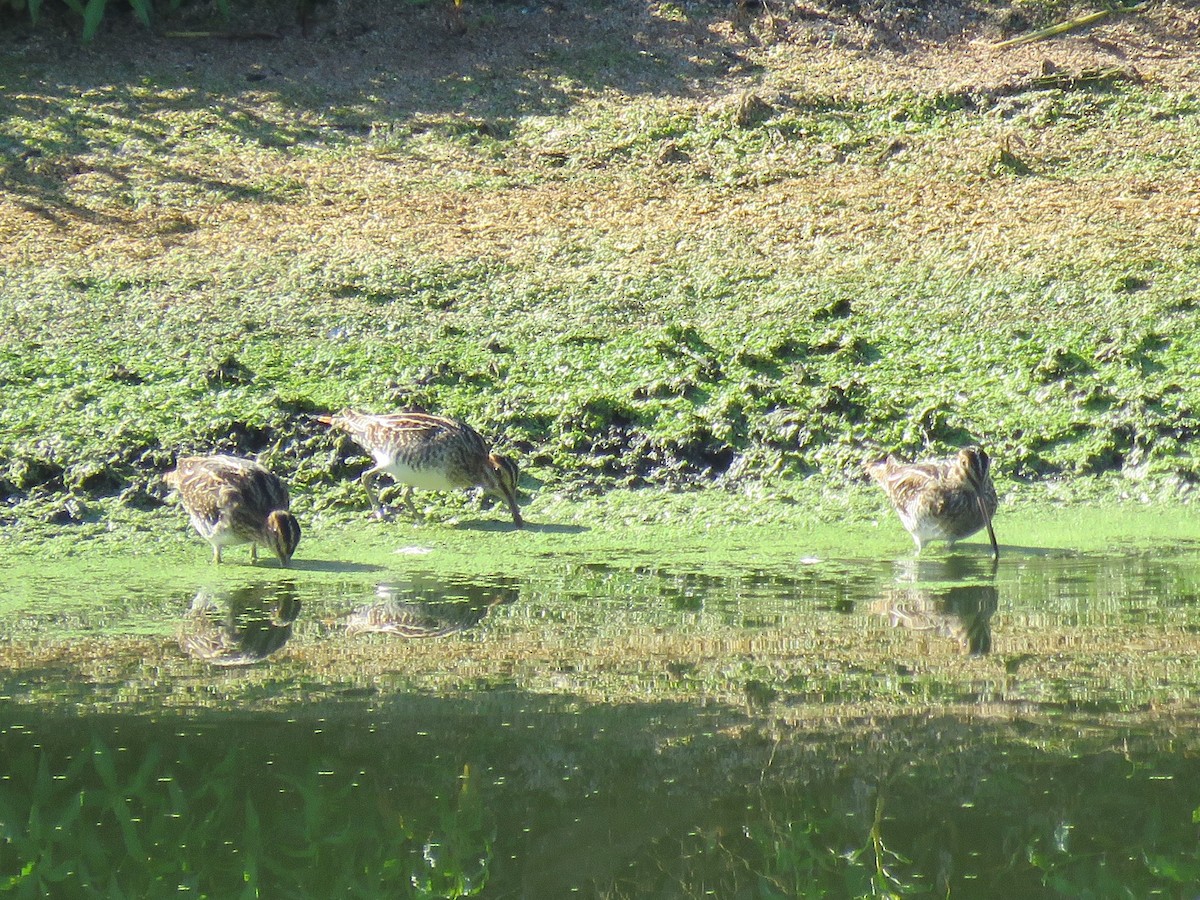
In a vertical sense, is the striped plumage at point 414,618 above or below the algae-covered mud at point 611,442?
below

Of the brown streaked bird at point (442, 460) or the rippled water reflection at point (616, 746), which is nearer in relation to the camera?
the rippled water reflection at point (616, 746)

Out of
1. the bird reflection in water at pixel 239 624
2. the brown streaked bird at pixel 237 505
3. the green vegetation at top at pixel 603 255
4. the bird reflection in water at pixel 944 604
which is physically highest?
the green vegetation at top at pixel 603 255

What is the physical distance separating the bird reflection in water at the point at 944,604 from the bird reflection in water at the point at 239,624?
8.34 feet

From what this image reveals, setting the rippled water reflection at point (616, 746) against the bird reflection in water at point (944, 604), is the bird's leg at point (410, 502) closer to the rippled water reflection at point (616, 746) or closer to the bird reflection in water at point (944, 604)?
the rippled water reflection at point (616, 746)

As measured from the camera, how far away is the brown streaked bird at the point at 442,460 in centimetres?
994

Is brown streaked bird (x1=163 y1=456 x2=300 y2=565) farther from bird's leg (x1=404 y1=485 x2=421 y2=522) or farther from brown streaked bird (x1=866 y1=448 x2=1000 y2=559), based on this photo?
brown streaked bird (x1=866 y1=448 x2=1000 y2=559)

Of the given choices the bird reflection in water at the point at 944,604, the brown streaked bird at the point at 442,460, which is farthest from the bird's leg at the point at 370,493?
the bird reflection in water at the point at 944,604

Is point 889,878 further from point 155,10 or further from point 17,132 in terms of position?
point 155,10

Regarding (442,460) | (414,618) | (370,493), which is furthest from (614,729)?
(370,493)

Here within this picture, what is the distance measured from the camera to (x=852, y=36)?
48.9 feet

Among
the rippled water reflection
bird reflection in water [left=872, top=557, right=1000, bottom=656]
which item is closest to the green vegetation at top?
bird reflection in water [left=872, top=557, right=1000, bottom=656]

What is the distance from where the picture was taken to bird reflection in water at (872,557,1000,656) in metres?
7.05

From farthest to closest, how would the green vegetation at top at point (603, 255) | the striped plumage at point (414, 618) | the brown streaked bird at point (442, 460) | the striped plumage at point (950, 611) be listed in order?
the green vegetation at top at point (603, 255)
the brown streaked bird at point (442, 460)
the striped plumage at point (414, 618)
the striped plumage at point (950, 611)

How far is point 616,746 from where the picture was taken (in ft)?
18.2
